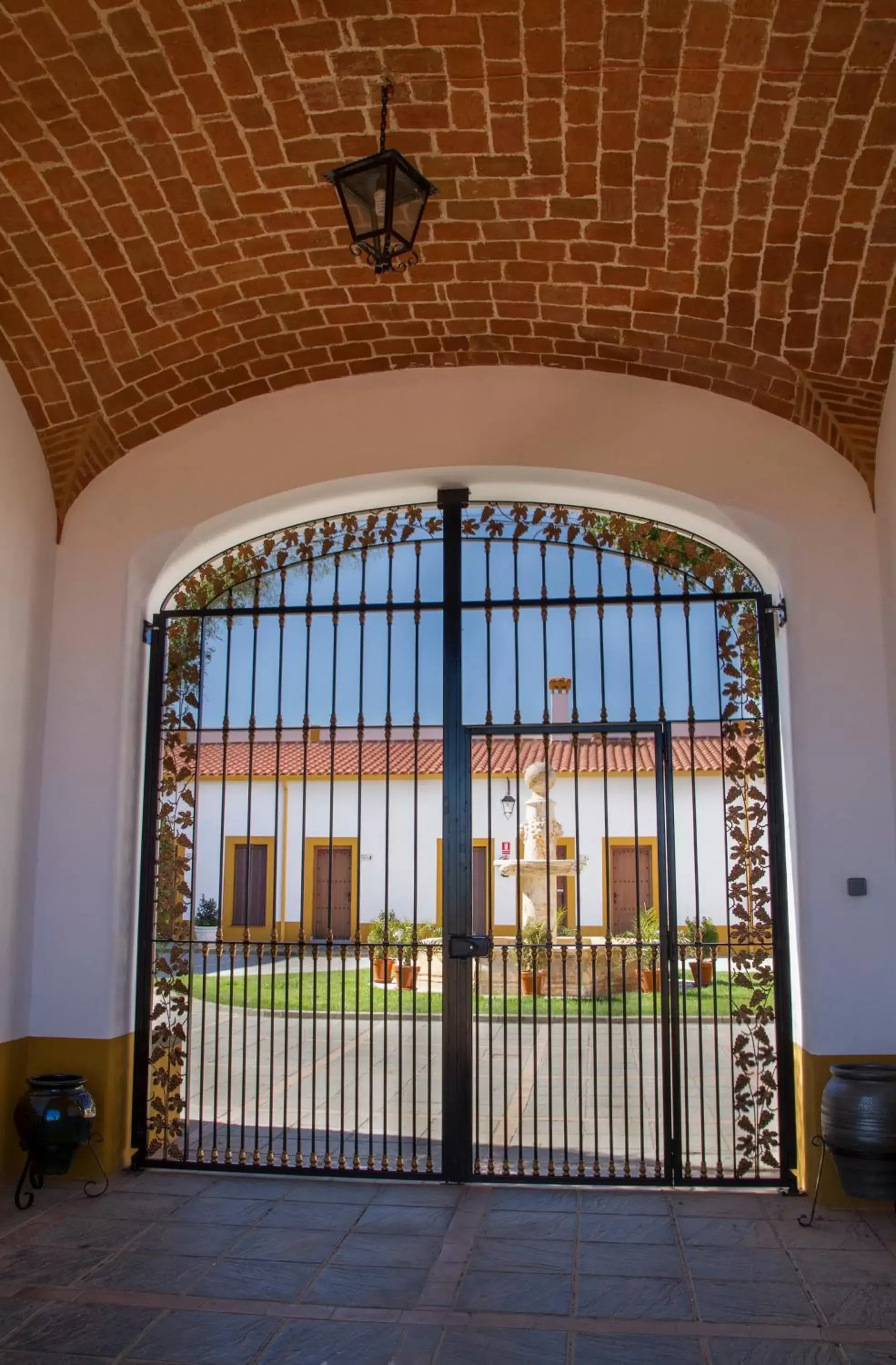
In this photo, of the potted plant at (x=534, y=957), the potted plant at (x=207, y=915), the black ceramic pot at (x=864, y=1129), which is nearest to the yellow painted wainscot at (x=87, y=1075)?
the potted plant at (x=534, y=957)

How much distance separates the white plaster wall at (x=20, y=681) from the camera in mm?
4852

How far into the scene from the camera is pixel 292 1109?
650cm

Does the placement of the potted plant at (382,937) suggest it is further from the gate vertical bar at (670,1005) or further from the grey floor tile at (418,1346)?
the grey floor tile at (418,1346)

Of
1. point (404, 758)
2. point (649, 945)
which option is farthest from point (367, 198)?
point (404, 758)

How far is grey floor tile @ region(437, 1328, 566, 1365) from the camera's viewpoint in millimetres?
3180

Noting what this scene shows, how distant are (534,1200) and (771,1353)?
1590 millimetres

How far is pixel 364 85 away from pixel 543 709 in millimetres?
2693

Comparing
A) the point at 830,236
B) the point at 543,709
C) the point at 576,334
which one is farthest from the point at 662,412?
the point at 543,709

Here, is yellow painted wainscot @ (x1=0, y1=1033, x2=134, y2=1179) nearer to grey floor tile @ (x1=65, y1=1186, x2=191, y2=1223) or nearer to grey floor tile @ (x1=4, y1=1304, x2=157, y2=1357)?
grey floor tile @ (x1=65, y1=1186, x2=191, y2=1223)

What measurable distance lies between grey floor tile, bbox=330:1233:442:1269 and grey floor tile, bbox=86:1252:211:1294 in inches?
19.7

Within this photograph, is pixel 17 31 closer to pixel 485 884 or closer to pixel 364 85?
pixel 364 85

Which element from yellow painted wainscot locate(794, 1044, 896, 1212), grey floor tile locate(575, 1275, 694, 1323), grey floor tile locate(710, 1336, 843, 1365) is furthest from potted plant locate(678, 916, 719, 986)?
grey floor tile locate(710, 1336, 843, 1365)

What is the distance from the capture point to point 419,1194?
476 cm

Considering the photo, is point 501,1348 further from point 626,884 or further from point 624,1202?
point 626,884
